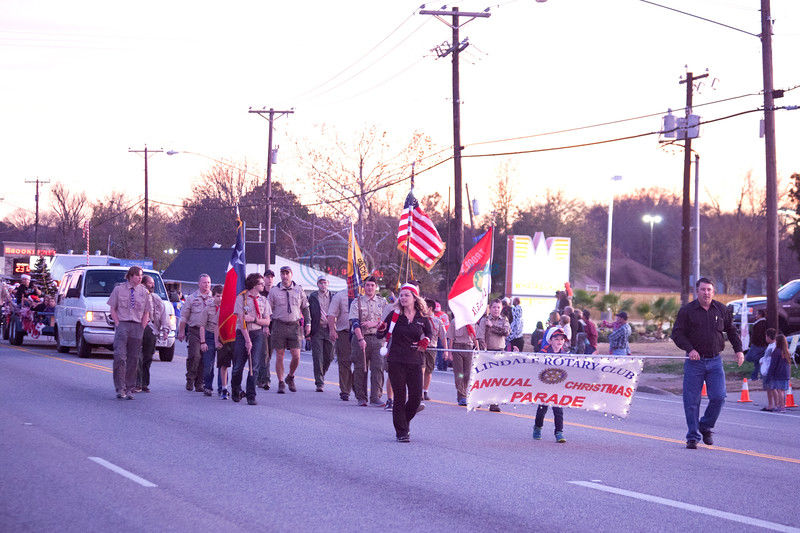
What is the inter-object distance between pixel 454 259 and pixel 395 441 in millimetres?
20707

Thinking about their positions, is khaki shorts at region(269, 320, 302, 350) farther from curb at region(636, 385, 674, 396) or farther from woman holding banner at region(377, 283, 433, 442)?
curb at region(636, 385, 674, 396)

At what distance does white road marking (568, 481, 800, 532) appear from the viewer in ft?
25.5

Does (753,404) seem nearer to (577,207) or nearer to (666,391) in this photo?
(666,391)

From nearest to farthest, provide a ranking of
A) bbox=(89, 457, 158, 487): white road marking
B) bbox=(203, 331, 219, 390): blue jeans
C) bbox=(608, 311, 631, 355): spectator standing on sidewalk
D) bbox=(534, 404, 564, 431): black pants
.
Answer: bbox=(89, 457, 158, 487): white road marking → bbox=(534, 404, 564, 431): black pants → bbox=(203, 331, 219, 390): blue jeans → bbox=(608, 311, 631, 355): spectator standing on sidewalk

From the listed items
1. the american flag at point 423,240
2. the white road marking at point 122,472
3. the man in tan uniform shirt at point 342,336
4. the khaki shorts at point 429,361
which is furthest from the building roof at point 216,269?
the white road marking at point 122,472

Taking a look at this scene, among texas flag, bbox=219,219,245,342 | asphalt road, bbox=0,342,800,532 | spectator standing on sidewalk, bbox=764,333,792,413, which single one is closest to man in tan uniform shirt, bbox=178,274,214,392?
texas flag, bbox=219,219,245,342

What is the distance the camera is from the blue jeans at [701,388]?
1230cm

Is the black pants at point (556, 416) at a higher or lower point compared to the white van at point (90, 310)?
lower

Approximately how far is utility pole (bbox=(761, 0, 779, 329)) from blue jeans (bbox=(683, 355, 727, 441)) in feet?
42.5

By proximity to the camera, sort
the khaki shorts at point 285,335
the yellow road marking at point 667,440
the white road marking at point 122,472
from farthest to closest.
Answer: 1. the khaki shorts at point 285,335
2. the yellow road marking at point 667,440
3. the white road marking at point 122,472

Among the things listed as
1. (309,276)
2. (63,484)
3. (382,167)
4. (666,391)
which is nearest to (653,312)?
(666,391)

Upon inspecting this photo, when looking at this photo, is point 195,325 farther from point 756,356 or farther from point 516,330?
point 756,356

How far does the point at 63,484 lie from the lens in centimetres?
877

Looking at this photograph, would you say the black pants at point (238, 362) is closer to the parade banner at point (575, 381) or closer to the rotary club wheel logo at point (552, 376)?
the parade banner at point (575, 381)
